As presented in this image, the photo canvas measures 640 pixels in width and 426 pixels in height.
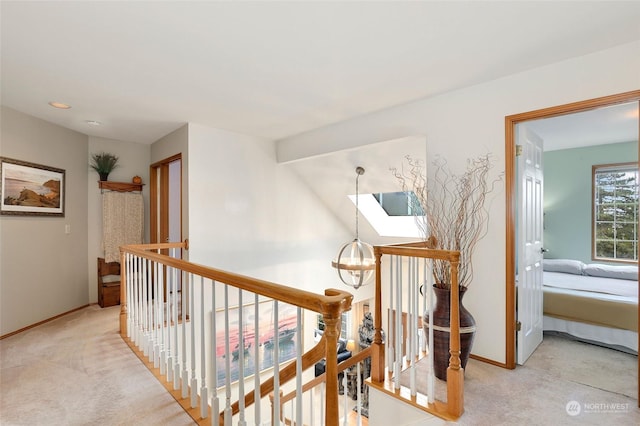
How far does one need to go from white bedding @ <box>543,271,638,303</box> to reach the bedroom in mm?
10

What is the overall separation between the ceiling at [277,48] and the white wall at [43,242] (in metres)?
0.45

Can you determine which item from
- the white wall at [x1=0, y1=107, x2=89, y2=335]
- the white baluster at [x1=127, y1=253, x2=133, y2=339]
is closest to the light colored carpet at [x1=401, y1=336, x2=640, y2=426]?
the white baluster at [x1=127, y1=253, x2=133, y2=339]

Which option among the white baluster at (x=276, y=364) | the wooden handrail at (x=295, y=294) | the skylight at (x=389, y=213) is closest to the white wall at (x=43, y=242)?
the wooden handrail at (x=295, y=294)

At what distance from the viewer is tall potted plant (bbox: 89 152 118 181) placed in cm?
443

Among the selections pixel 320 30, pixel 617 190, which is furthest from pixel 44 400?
pixel 617 190

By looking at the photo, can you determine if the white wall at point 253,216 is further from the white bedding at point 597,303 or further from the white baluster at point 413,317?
the white bedding at point 597,303

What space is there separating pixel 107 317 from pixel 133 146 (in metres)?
2.49

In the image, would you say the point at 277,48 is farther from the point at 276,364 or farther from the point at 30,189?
the point at 30,189

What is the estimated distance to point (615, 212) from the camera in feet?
15.8

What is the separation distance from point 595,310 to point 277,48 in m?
3.68

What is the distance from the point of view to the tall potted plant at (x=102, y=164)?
4434 mm

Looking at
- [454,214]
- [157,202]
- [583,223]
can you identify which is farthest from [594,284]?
[157,202]

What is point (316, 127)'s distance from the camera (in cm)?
416

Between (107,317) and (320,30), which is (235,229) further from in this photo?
(320,30)
